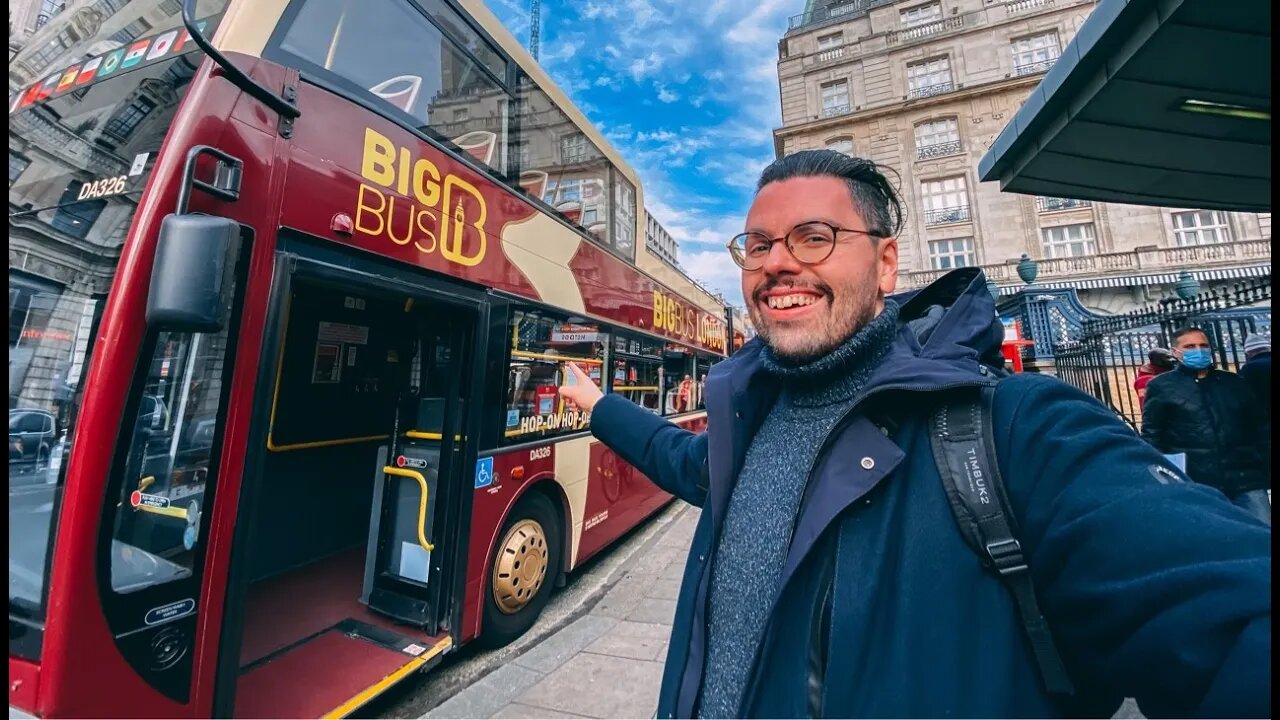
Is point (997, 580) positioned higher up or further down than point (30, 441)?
further down

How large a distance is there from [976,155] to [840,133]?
23.0 feet

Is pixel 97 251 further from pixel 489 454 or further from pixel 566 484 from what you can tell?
pixel 566 484

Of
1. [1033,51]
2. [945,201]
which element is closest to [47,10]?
[945,201]

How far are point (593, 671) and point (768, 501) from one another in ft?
8.55

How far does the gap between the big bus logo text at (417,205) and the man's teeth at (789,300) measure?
2.27 meters

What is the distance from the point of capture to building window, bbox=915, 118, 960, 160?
25.0 metres

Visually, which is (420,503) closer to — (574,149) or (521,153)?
(521,153)

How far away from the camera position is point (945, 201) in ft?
80.3

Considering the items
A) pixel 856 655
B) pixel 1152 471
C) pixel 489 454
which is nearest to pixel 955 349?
pixel 1152 471

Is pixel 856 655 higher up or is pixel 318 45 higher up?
pixel 318 45

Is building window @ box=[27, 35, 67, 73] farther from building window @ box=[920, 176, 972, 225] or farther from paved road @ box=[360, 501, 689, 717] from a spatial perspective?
building window @ box=[920, 176, 972, 225]

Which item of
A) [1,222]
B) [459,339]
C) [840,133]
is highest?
[840,133]

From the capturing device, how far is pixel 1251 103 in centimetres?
298

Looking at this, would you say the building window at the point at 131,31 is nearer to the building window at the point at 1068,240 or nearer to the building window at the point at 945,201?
the building window at the point at 945,201
